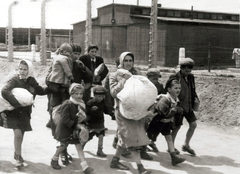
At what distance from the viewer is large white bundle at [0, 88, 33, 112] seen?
536 cm

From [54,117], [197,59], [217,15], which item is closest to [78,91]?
[54,117]

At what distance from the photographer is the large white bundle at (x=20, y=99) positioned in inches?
211

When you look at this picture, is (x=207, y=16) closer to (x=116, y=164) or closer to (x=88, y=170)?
(x=116, y=164)

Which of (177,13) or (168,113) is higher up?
(177,13)

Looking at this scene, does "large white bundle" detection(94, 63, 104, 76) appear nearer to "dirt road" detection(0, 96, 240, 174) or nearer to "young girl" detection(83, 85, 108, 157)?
"dirt road" detection(0, 96, 240, 174)

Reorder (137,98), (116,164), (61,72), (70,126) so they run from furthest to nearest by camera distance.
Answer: (61,72) < (116,164) < (70,126) < (137,98)

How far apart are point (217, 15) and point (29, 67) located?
90.7 feet

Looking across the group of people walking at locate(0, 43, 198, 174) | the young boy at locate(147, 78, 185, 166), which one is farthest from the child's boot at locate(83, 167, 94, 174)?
the young boy at locate(147, 78, 185, 166)

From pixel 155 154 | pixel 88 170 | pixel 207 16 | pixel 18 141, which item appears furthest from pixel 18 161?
pixel 207 16

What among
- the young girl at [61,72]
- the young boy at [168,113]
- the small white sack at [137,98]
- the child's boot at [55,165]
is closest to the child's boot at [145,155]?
the young boy at [168,113]

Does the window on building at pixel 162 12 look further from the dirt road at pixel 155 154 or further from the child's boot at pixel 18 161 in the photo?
the child's boot at pixel 18 161

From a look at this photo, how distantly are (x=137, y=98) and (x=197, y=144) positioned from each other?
252 cm

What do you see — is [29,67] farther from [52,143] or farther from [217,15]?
[217,15]

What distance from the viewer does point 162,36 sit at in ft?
62.5
